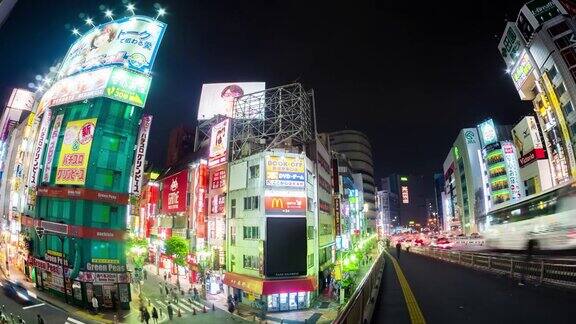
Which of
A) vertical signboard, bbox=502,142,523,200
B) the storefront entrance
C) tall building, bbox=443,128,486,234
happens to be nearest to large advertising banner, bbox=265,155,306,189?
the storefront entrance

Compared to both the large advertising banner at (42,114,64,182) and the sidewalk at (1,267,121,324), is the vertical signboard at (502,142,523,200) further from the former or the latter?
the large advertising banner at (42,114,64,182)

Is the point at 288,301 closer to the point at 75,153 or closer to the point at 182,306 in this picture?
the point at 182,306

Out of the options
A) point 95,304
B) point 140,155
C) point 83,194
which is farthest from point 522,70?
point 95,304

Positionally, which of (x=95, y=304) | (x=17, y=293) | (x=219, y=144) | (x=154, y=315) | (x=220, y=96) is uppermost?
(x=220, y=96)

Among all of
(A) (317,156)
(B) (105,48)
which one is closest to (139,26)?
(B) (105,48)

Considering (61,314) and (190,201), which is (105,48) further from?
(61,314)
